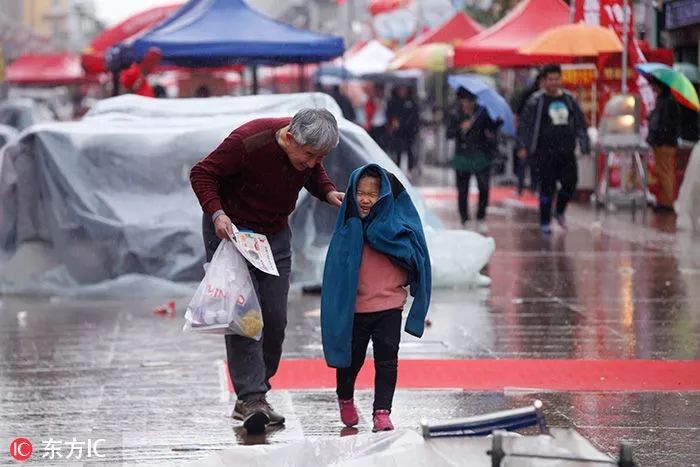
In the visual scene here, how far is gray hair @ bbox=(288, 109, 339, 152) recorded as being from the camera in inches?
287

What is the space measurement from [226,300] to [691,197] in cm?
1156

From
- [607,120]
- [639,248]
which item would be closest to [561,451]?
[639,248]

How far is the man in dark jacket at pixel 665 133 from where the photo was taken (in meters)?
20.1

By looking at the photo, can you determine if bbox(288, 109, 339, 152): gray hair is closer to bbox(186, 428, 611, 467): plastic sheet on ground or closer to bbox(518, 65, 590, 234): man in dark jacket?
bbox(186, 428, 611, 467): plastic sheet on ground

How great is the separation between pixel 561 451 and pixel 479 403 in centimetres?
332

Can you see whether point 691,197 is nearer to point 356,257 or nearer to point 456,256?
point 456,256

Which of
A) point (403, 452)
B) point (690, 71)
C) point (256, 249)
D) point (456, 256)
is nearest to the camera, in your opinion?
point (403, 452)

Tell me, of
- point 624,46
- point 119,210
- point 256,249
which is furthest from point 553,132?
point 256,249

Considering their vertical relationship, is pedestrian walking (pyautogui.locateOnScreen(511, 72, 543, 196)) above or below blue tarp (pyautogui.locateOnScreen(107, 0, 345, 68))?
below

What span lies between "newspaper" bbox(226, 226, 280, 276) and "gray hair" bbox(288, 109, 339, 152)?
0.55 metres

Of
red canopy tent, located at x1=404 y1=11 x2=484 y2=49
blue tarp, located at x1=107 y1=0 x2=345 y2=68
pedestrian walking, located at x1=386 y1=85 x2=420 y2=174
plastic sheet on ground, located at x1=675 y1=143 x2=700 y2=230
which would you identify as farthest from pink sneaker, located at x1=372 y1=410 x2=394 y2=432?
pedestrian walking, located at x1=386 y1=85 x2=420 y2=174

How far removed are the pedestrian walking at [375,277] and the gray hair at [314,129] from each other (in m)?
0.21

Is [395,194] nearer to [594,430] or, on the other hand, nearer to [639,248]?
[594,430]

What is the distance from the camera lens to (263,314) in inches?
308
